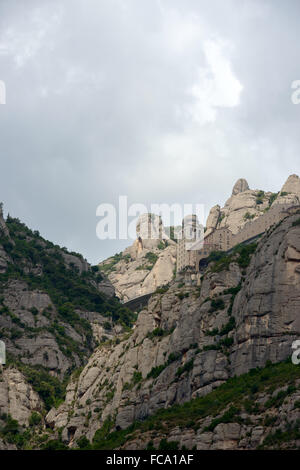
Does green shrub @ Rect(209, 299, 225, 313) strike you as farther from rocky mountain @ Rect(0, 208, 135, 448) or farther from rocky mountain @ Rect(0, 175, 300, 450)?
rocky mountain @ Rect(0, 208, 135, 448)

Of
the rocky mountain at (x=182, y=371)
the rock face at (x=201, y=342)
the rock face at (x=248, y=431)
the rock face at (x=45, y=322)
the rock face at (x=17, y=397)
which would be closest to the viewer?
the rock face at (x=248, y=431)

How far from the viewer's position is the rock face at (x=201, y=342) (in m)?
100

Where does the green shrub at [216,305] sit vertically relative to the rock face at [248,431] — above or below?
above

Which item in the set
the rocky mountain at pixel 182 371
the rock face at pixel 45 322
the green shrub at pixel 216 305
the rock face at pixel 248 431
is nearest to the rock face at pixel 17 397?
the rocky mountain at pixel 182 371

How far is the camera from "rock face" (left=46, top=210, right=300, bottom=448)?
328 feet

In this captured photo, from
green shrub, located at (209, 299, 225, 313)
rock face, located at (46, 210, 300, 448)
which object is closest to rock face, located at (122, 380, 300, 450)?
rock face, located at (46, 210, 300, 448)

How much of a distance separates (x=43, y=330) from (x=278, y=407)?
9244 centimetres

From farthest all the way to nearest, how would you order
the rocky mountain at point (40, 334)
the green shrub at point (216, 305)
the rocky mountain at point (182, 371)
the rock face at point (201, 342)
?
1. the rocky mountain at point (40, 334)
2. the green shrub at point (216, 305)
3. the rock face at point (201, 342)
4. the rocky mountain at point (182, 371)

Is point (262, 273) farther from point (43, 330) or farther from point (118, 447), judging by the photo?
point (43, 330)

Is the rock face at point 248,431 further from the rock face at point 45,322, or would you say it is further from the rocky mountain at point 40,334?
the rock face at point 45,322

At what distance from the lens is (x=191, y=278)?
16688 cm

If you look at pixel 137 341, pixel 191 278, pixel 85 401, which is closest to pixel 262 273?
pixel 137 341

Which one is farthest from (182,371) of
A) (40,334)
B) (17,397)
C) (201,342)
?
(40,334)

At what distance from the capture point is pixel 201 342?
11144cm
